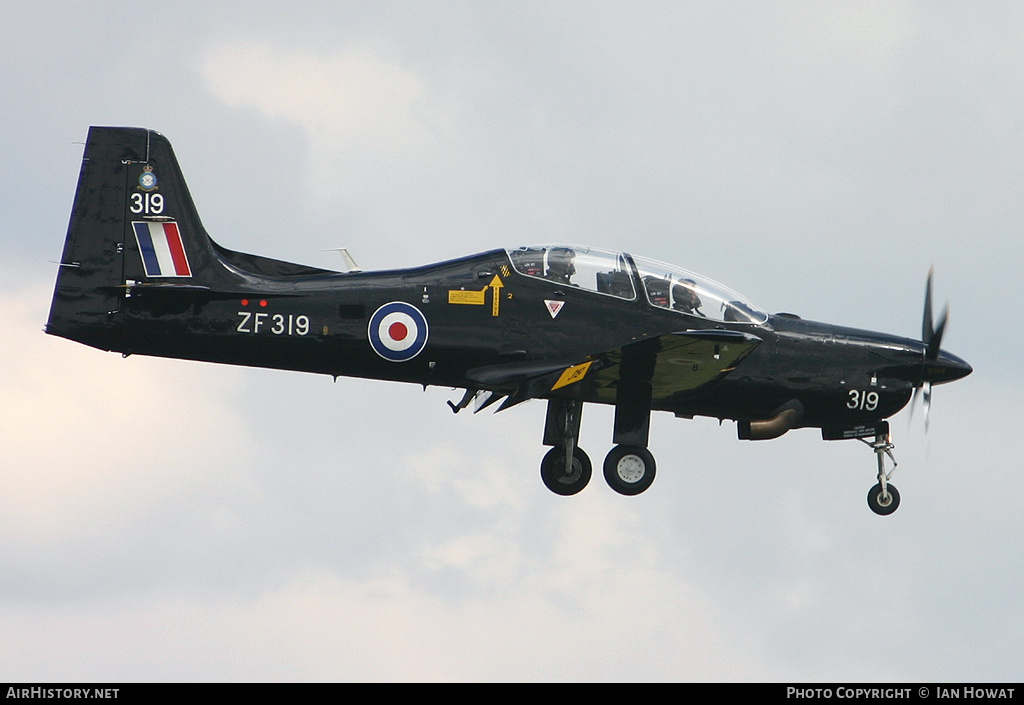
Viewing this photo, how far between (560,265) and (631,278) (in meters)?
1.09

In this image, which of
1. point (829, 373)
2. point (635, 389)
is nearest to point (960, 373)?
point (829, 373)

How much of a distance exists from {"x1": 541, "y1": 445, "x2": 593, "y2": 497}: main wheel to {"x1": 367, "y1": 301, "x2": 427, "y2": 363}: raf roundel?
10.4 feet

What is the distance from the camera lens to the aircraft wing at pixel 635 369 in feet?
68.4

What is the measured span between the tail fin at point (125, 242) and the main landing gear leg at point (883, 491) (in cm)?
930

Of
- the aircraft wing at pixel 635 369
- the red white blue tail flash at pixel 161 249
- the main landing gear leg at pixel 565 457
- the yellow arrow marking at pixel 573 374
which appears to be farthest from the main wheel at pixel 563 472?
the red white blue tail flash at pixel 161 249

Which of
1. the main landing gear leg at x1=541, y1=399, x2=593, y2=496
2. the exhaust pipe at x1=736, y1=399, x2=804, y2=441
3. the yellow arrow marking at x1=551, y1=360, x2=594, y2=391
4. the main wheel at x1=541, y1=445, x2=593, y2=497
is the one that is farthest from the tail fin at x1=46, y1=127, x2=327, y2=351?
the exhaust pipe at x1=736, y1=399, x2=804, y2=441

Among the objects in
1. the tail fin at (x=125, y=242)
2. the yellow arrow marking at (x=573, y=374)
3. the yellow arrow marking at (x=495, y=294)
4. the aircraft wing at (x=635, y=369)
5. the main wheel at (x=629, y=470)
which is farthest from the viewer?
the main wheel at (x=629, y=470)

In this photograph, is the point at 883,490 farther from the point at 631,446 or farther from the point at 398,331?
the point at 398,331

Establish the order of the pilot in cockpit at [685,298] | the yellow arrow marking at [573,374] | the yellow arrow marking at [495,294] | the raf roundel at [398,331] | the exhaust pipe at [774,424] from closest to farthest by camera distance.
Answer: the yellow arrow marking at [573,374]
the raf roundel at [398,331]
the yellow arrow marking at [495,294]
the pilot in cockpit at [685,298]
the exhaust pipe at [774,424]

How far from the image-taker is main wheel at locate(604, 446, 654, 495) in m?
22.0

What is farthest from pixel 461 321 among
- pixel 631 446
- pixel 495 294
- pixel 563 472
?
pixel 563 472

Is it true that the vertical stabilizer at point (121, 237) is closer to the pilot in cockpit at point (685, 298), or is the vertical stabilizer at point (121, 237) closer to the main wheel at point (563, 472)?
the main wheel at point (563, 472)

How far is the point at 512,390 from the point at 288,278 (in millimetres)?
3655

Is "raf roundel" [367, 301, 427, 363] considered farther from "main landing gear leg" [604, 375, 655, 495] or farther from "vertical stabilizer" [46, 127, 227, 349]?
"main landing gear leg" [604, 375, 655, 495]
